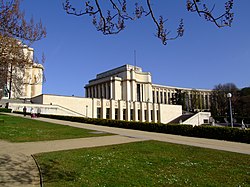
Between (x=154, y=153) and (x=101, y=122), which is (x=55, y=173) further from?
(x=101, y=122)

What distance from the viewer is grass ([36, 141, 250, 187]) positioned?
589 centimetres

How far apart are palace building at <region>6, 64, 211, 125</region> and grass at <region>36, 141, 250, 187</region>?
4098 cm

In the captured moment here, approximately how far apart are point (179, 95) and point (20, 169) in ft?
297

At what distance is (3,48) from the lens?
25.9 ft

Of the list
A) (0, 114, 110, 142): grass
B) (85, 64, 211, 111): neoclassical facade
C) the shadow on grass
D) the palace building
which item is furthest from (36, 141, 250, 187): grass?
(85, 64, 211, 111): neoclassical facade

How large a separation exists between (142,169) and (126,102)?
61583 mm

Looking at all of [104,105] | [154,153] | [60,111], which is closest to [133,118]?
[104,105]

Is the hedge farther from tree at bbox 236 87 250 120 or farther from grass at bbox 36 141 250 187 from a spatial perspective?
tree at bbox 236 87 250 120

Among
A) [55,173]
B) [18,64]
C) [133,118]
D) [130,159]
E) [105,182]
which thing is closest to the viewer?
[105,182]

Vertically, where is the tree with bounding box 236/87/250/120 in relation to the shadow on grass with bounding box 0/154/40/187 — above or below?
above

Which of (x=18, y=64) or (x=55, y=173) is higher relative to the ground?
(x=18, y=64)

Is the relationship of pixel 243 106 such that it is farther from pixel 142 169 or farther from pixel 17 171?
pixel 17 171

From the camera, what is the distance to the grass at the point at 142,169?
19.3ft

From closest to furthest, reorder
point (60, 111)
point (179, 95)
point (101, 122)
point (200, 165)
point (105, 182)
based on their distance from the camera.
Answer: point (105, 182) < point (200, 165) < point (101, 122) < point (60, 111) < point (179, 95)
